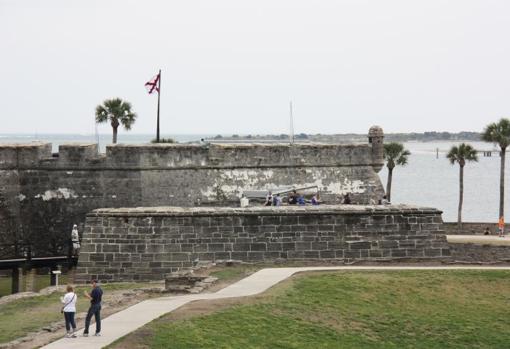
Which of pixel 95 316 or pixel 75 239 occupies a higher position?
pixel 75 239

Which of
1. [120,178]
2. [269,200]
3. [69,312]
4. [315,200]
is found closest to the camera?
[69,312]

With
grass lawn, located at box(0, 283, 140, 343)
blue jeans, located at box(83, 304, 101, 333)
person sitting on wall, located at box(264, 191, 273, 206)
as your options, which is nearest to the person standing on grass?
blue jeans, located at box(83, 304, 101, 333)

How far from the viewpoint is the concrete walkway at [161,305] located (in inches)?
635

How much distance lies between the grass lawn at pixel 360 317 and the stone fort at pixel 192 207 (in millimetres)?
2487

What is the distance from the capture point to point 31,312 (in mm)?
19766

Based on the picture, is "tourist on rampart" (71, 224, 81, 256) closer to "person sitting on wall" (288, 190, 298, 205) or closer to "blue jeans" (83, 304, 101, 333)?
"person sitting on wall" (288, 190, 298, 205)

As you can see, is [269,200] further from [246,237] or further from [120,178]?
[120,178]

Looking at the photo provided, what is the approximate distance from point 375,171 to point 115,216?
30.7ft

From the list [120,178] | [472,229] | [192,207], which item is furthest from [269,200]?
[472,229]

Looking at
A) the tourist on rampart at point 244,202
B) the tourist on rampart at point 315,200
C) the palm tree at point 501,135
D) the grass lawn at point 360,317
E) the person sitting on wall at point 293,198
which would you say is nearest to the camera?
the grass lawn at point 360,317

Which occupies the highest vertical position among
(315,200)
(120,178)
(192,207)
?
(120,178)

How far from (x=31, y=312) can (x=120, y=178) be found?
937cm

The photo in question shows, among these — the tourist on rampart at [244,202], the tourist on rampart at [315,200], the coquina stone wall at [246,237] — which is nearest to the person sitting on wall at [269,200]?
the tourist on rampart at [244,202]

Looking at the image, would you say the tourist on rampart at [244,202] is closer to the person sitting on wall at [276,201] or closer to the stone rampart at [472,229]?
the person sitting on wall at [276,201]
